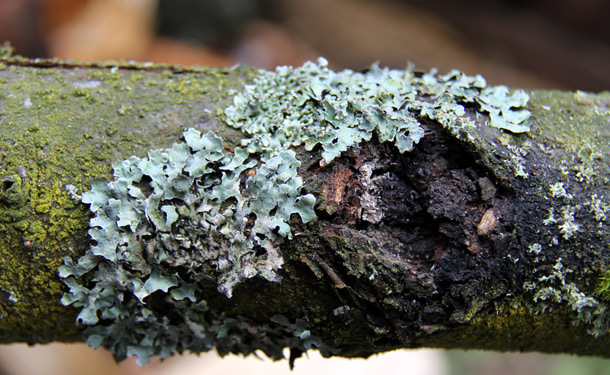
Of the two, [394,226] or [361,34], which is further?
[361,34]

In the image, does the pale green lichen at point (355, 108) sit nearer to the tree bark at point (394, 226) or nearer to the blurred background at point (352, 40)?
the tree bark at point (394, 226)

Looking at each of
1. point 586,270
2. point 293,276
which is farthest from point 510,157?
point 293,276

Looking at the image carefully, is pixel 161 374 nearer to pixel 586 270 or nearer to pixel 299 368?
pixel 299 368

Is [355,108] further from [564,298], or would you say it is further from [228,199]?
[564,298]

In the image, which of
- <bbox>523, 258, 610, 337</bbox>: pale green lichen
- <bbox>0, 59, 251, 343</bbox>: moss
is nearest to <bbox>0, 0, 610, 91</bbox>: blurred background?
<bbox>0, 59, 251, 343</bbox>: moss

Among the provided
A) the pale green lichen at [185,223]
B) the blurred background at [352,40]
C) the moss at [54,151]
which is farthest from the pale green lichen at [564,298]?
the blurred background at [352,40]

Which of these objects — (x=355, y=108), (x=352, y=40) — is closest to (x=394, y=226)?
(x=355, y=108)
